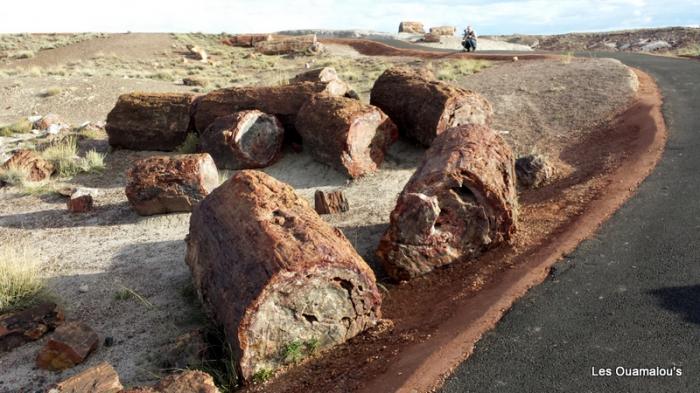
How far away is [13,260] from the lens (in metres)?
6.38

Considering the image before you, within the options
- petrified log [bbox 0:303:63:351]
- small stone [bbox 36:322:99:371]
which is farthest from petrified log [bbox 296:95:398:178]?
small stone [bbox 36:322:99:371]

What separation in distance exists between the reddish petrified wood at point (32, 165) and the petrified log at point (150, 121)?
5.74 feet

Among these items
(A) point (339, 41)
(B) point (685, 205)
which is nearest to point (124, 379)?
(B) point (685, 205)

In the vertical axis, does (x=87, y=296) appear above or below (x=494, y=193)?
below

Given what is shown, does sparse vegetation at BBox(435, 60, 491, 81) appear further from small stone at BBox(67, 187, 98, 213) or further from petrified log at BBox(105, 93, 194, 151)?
small stone at BBox(67, 187, 98, 213)

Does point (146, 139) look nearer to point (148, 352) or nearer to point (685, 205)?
A: point (148, 352)

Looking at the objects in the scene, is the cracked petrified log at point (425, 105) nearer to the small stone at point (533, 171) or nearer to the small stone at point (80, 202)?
the small stone at point (533, 171)

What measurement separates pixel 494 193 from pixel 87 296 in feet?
16.1

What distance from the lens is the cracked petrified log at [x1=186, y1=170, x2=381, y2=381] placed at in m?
4.57

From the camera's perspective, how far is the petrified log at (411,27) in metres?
54.1

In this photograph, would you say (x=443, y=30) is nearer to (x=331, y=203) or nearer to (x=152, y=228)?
(x=331, y=203)

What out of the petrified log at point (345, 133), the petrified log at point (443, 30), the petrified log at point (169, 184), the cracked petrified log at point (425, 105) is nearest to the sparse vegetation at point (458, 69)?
the cracked petrified log at point (425, 105)

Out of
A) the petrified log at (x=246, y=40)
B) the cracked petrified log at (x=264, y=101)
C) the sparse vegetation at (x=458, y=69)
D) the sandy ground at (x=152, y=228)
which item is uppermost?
the petrified log at (x=246, y=40)

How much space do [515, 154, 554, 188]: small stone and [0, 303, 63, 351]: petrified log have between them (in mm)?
7041
